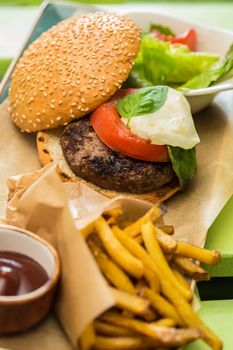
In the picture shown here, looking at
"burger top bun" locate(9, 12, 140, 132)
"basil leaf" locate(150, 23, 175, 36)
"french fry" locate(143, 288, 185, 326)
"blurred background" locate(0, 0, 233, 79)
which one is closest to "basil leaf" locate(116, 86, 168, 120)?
"burger top bun" locate(9, 12, 140, 132)

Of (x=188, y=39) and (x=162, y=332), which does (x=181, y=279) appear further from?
(x=188, y=39)

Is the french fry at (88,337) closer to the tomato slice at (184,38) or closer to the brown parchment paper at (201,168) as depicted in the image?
the brown parchment paper at (201,168)

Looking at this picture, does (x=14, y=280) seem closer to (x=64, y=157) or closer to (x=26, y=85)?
(x=64, y=157)

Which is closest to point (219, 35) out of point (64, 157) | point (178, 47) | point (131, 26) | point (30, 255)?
point (178, 47)

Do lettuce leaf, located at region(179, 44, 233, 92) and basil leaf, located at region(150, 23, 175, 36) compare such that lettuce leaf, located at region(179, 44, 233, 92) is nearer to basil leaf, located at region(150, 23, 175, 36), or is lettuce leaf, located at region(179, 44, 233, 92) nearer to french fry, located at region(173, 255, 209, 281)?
basil leaf, located at region(150, 23, 175, 36)

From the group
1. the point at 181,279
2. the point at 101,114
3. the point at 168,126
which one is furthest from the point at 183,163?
the point at 181,279
